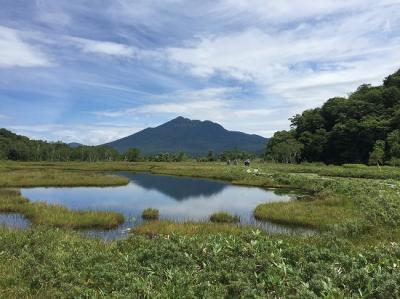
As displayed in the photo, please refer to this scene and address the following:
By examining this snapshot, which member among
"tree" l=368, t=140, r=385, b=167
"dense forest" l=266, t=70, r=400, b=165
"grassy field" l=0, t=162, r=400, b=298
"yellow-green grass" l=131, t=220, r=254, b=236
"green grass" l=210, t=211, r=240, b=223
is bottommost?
"green grass" l=210, t=211, r=240, b=223

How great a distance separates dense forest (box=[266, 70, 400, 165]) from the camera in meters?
85.8

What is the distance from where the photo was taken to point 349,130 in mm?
92062

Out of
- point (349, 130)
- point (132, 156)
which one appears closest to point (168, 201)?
point (349, 130)

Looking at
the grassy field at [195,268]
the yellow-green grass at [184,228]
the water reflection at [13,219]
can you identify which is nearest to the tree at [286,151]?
the water reflection at [13,219]

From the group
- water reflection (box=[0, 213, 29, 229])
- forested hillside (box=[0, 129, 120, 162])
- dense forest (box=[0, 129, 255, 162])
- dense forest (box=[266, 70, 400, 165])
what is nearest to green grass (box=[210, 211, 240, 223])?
water reflection (box=[0, 213, 29, 229])

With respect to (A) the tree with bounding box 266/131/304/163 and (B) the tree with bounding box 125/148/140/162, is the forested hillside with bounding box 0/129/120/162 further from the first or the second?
(A) the tree with bounding box 266/131/304/163

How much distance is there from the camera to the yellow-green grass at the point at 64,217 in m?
21.9

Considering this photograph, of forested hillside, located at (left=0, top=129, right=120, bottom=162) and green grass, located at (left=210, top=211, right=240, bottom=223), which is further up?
forested hillside, located at (left=0, top=129, right=120, bottom=162)

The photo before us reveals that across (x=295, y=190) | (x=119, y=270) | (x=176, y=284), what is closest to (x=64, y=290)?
(x=119, y=270)

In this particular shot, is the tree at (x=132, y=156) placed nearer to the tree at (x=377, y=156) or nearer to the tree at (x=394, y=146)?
the tree at (x=377, y=156)

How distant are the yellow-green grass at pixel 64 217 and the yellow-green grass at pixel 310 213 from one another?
9119mm

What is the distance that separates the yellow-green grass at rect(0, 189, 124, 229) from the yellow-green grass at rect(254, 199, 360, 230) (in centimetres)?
912

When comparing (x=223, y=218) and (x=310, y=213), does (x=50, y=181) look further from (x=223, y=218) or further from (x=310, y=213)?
(x=310, y=213)

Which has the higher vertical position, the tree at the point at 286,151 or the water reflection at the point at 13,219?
the tree at the point at 286,151
